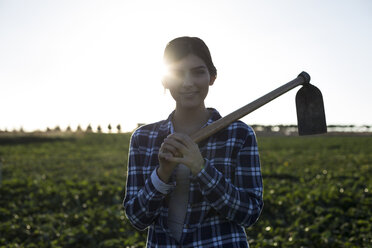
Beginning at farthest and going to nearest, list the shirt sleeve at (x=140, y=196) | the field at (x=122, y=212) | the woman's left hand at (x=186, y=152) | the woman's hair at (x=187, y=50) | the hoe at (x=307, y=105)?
1. the field at (x=122, y=212)
2. the hoe at (x=307, y=105)
3. the woman's hair at (x=187, y=50)
4. the shirt sleeve at (x=140, y=196)
5. the woman's left hand at (x=186, y=152)

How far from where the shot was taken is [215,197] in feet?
5.48

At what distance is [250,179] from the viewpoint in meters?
1.80

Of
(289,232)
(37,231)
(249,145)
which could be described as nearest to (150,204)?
(249,145)

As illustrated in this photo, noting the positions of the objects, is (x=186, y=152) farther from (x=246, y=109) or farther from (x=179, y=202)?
(x=246, y=109)

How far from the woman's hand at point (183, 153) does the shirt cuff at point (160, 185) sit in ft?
0.38

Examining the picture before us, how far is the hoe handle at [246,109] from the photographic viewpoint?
1.80 meters

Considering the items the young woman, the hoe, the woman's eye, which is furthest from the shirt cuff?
the hoe

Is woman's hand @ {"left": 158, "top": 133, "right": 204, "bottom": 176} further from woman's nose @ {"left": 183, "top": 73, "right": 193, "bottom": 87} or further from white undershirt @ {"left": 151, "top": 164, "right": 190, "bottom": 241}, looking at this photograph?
woman's nose @ {"left": 183, "top": 73, "right": 193, "bottom": 87}

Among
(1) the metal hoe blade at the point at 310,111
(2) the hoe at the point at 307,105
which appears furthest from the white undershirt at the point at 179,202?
(1) the metal hoe blade at the point at 310,111

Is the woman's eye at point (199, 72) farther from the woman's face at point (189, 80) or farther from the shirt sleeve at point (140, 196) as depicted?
the shirt sleeve at point (140, 196)

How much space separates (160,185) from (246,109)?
25.5 inches

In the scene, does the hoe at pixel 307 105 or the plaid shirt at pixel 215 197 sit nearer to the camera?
the plaid shirt at pixel 215 197

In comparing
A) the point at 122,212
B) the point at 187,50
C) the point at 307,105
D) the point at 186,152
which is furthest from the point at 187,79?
the point at 122,212

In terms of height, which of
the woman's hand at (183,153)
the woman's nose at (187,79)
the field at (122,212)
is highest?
the woman's nose at (187,79)
